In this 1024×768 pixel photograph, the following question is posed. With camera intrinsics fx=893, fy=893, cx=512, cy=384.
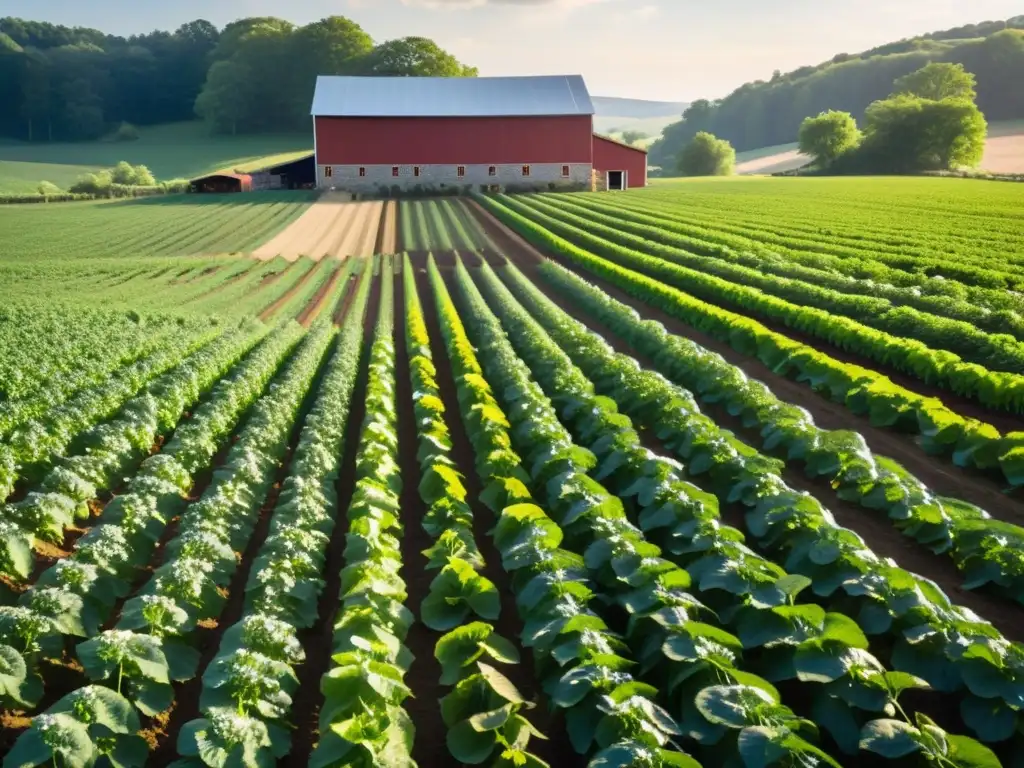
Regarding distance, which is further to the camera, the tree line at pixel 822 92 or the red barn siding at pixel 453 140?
the tree line at pixel 822 92

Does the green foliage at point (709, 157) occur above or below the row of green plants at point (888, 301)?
above

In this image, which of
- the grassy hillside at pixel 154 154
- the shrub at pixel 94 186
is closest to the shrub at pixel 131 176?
the shrub at pixel 94 186

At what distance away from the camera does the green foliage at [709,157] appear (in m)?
108

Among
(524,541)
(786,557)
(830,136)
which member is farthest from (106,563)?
(830,136)

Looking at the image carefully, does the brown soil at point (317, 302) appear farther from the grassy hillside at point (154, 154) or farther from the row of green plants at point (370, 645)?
the grassy hillside at point (154, 154)

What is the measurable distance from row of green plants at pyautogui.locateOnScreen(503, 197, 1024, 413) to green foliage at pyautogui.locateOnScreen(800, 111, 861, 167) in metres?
68.8

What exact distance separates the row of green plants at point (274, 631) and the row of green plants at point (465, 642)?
1.12m

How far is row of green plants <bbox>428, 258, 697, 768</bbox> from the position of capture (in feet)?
18.0

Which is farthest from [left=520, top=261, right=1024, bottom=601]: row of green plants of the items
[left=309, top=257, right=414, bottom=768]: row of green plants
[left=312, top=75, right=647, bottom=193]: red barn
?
[left=312, top=75, right=647, bottom=193]: red barn

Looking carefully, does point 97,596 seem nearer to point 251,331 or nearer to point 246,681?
point 246,681

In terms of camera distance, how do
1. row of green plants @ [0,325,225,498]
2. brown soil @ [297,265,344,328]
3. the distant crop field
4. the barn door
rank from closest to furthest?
1. row of green plants @ [0,325,225,498]
2. brown soil @ [297,265,344,328]
3. the distant crop field
4. the barn door

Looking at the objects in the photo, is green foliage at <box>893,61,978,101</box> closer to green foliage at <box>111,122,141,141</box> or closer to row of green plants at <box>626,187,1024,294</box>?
row of green plants at <box>626,187,1024,294</box>

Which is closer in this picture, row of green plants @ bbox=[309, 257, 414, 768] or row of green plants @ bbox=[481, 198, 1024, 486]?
row of green plants @ bbox=[309, 257, 414, 768]

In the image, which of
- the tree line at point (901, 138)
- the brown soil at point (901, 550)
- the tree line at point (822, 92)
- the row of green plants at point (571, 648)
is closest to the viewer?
the row of green plants at point (571, 648)
